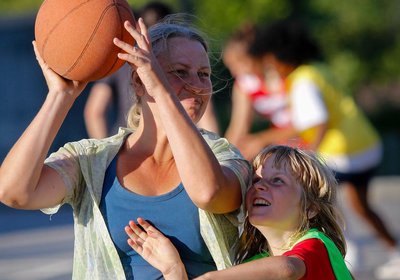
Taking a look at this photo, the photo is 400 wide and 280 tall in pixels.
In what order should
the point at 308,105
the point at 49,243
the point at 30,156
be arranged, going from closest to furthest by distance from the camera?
the point at 30,156 < the point at 308,105 < the point at 49,243

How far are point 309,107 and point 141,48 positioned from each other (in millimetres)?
5520

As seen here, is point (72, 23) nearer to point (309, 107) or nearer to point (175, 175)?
point (175, 175)

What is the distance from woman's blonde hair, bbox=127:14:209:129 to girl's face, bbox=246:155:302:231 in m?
0.50

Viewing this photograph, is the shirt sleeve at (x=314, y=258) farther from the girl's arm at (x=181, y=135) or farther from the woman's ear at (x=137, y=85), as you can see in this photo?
the woman's ear at (x=137, y=85)

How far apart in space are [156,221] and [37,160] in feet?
1.55

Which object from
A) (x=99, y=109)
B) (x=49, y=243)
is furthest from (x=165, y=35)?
(x=49, y=243)

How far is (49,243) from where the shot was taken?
13.0 m

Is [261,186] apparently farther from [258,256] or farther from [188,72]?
[188,72]

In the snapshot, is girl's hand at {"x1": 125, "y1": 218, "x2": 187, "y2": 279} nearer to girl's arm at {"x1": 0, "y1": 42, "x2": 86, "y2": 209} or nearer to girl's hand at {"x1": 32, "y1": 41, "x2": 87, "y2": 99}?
girl's arm at {"x1": 0, "y1": 42, "x2": 86, "y2": 209}

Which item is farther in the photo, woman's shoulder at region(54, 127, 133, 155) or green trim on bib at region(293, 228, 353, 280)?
woman's shoulder at region(54, 127, 133, 155)

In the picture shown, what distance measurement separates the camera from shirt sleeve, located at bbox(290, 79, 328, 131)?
29.9 ft

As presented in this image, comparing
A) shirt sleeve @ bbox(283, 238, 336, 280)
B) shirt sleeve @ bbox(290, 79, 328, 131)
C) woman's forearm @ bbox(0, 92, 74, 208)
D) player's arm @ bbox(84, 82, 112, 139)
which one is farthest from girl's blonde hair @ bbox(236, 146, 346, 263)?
shirt sleeve @ bbox(290, 79, 328, 131)

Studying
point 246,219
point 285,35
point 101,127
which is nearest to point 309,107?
point 285,35

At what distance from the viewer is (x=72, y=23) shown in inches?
157
